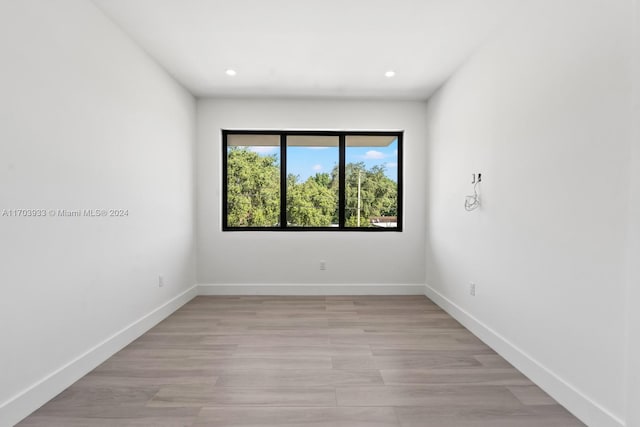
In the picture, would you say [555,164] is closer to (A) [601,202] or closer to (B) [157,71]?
(A) [601,202]

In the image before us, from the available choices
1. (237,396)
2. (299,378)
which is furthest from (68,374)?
(299,378)

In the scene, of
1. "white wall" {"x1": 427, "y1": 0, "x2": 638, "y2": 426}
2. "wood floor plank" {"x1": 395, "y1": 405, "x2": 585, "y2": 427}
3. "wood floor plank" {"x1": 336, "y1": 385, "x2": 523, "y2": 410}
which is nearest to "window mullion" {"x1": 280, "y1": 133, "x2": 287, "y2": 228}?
"white wall" {"x1": 427, "y1": 0, "x2": 638, "y2": 426}

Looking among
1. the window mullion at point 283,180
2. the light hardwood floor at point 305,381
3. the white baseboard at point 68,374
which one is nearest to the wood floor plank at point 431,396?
the light hardwood floor at point 305,381

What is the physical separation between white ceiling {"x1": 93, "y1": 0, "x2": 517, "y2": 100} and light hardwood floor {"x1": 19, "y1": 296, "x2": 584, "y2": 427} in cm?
259

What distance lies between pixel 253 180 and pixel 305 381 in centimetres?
288

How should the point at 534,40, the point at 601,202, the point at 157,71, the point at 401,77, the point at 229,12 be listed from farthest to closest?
1. the point at 401,77
2. the point at 157,71
3. the point at 229,12
4. the point at 534,40
5. the point at 601,202

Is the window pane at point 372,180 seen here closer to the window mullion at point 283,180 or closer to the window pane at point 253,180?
the window mullion at point 283,180

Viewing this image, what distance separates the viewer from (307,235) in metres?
4.23

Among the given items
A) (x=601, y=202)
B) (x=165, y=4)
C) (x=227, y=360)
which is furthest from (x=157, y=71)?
(x=601, y=202)

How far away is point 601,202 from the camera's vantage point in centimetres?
162

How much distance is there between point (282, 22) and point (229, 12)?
0.40 metres

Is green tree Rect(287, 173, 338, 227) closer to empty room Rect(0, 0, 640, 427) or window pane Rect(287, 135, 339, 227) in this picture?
window pane Rect(287, 135, 339, 227)

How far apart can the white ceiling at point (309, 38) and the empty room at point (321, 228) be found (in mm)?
25

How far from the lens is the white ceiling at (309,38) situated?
2301mm
